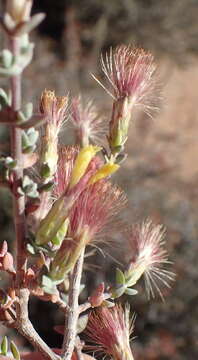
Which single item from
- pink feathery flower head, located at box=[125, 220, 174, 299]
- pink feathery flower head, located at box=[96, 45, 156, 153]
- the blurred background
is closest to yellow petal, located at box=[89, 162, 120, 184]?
pink feathery flower head, located at box=[96, 45, 156, 153]

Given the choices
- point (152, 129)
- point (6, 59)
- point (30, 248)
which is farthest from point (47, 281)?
point (152, 129)

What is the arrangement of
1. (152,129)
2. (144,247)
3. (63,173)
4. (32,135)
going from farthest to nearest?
(152,129), (144,247), (63,173), (32,135)

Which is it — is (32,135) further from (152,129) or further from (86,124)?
(152,129)

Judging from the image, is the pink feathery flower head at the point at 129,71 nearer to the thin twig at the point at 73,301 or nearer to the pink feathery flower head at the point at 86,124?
the pink feathery flower head at the point at 86,124

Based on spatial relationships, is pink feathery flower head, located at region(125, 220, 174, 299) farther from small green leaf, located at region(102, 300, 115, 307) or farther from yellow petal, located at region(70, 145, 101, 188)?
yellow petal, located at region(70, 145, 101, 188)

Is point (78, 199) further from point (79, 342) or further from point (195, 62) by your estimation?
point (195, 62)

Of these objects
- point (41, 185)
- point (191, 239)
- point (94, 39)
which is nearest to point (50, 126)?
point (41, 185)
